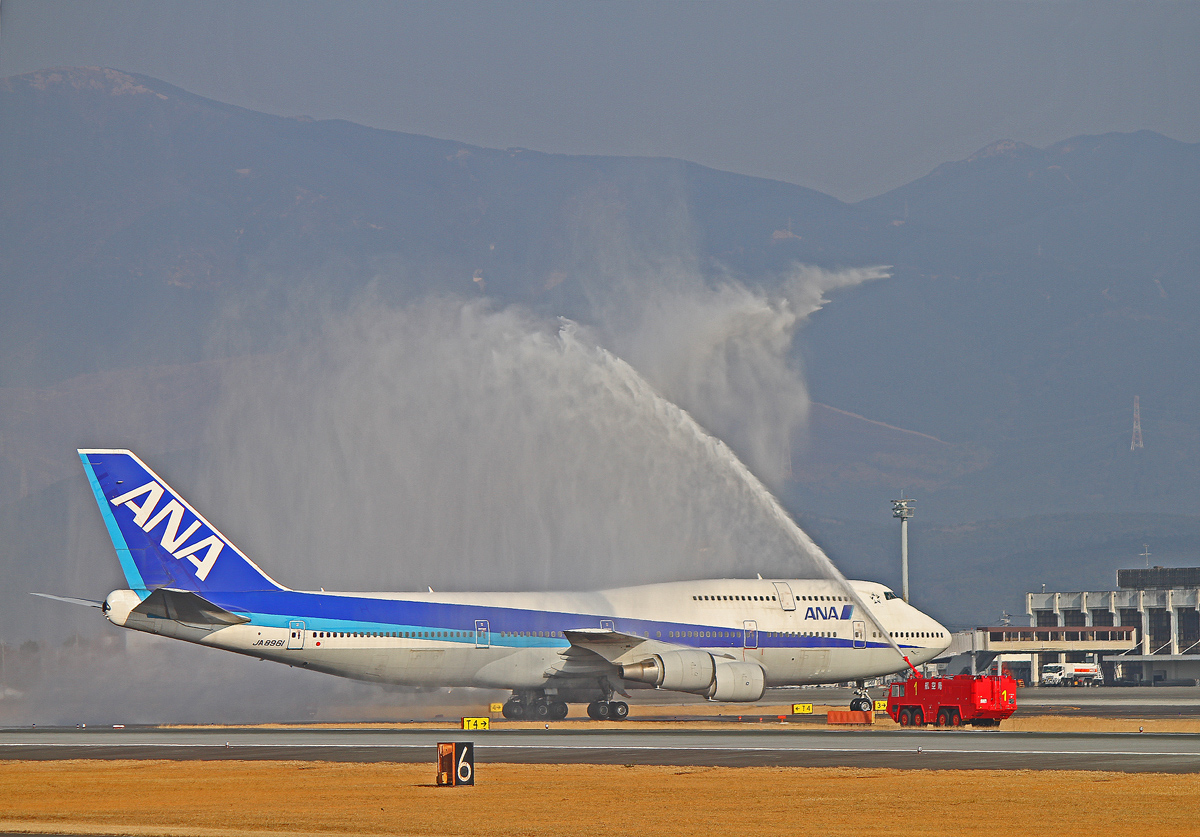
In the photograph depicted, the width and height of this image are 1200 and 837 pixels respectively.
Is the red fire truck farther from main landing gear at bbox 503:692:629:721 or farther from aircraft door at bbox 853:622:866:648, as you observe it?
main landing gear at bbox 503:692:629:721

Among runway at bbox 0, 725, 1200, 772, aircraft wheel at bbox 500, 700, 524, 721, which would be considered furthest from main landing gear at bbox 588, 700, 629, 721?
runway at bbox 0, 725, 1200, 772

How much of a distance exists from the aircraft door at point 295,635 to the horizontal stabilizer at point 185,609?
1.85 metres

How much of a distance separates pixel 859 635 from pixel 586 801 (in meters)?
37.8

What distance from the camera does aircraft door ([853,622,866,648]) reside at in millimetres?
70250

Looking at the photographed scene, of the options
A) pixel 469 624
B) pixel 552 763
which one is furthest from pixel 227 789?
pixel 469 624

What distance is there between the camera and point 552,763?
144ft

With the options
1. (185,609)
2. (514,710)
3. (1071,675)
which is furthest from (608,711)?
(1071,675)

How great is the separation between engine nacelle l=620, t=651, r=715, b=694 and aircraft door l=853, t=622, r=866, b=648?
895 cm

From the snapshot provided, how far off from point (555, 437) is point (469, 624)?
19768 millimetres

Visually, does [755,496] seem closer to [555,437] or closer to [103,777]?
[555,437]

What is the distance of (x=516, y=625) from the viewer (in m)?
65.4

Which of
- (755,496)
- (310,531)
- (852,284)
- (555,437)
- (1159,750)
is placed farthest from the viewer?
(310,531)

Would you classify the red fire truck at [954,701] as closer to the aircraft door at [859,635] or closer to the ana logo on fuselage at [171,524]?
the aircraft door at [859,635]

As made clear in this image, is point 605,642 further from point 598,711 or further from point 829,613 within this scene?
point 829,613
